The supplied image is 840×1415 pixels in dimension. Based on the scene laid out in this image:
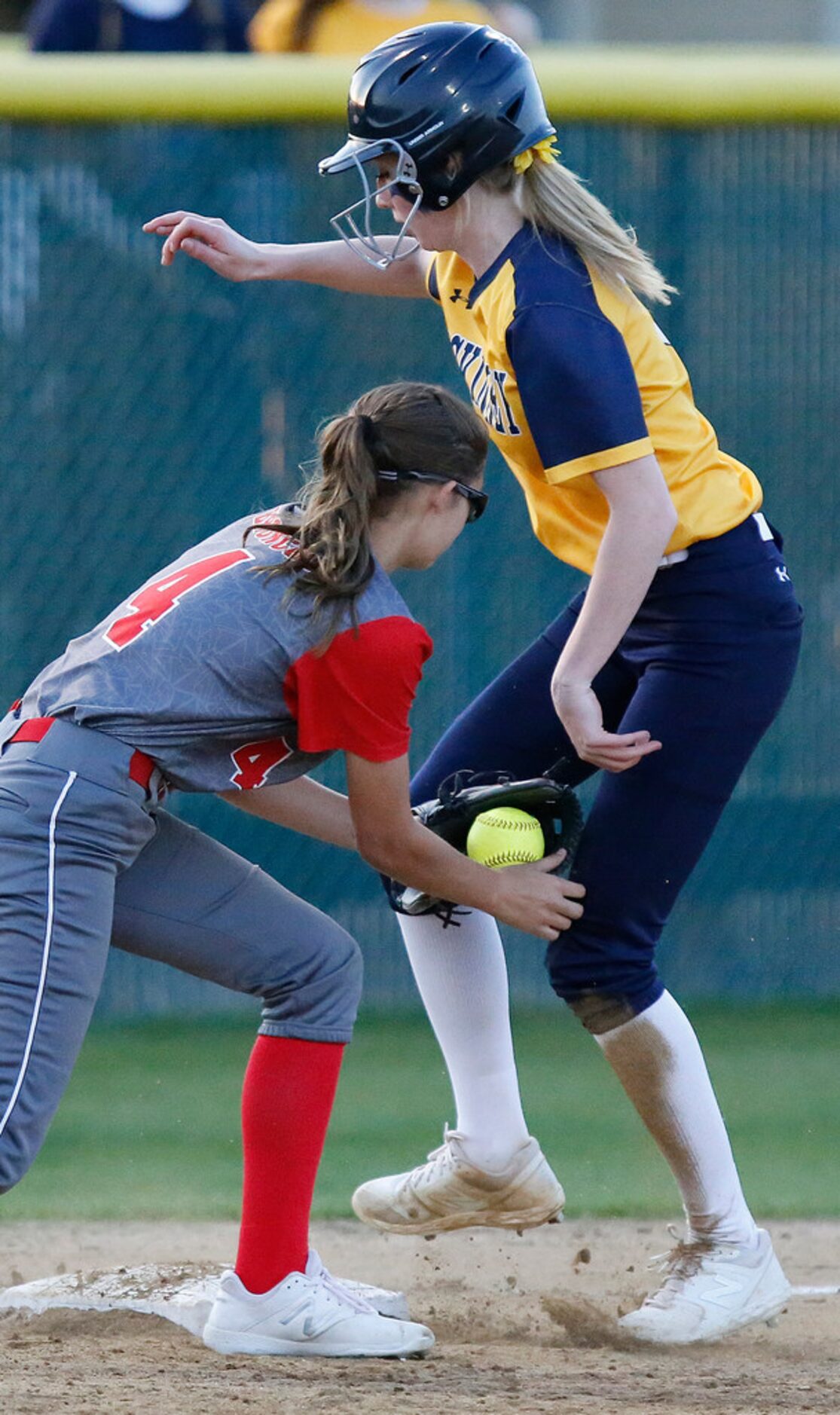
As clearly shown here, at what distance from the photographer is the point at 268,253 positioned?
3.55 metres

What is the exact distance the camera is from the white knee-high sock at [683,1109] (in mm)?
3219

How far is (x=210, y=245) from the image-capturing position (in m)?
3.50

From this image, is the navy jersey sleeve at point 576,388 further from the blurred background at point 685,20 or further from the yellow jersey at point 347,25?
the blurred background at point 685,20

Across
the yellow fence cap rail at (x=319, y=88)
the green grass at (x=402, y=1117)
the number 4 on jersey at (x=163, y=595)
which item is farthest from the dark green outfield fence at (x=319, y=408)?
the number 4 on jersey at (x=163, y=595)

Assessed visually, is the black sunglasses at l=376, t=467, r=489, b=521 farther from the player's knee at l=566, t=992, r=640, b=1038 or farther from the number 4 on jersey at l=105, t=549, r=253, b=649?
the player's knee at l=566, t=992, r=640, b=1038

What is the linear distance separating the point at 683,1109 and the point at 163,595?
1.28 meters

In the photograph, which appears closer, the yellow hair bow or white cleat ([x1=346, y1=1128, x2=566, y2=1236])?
the yellow hair bow

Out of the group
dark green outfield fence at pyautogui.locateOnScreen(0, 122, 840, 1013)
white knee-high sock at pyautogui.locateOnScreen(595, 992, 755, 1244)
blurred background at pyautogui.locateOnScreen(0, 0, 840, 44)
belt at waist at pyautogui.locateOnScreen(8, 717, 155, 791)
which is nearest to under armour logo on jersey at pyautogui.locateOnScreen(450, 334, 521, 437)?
belt at waist at pyautogui.locateOnScreen(8, 717, 155, 791)

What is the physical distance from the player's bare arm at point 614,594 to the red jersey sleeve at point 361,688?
0.30 m

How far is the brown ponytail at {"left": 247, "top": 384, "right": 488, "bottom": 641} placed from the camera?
2859mm

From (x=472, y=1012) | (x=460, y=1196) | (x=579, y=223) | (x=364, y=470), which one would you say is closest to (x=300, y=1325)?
(x=460, y=1196)

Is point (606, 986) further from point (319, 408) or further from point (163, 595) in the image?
point (319, 408)

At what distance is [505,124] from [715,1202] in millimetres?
1897

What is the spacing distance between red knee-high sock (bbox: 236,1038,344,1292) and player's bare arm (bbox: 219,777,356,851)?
388 mm
